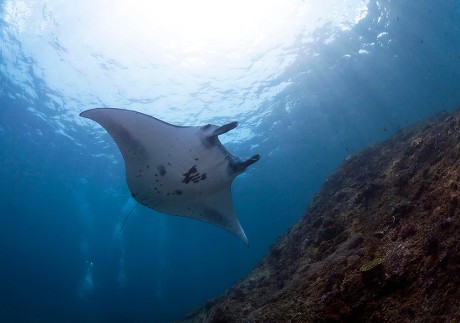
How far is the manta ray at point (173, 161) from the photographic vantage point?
16.9 feet

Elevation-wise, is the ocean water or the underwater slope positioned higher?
the ocean water

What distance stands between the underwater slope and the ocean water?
1402 cm

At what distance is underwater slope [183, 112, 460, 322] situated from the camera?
2668mm

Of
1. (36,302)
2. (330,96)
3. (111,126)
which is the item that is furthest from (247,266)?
(111,126)

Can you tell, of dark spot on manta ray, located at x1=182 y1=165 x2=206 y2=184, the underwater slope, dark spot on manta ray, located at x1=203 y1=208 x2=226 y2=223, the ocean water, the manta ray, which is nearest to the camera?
the underwater slope

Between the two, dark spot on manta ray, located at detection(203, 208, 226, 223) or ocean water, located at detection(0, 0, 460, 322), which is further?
ocean water, located at detection(0, 0, 460, 322)

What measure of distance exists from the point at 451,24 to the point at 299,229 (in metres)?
25.8

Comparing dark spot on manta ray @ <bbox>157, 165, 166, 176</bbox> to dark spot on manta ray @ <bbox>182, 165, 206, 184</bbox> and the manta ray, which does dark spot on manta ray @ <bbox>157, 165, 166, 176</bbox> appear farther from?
dark spot on manta ray @ <bbox>182, 165, 206, 184</bbox>

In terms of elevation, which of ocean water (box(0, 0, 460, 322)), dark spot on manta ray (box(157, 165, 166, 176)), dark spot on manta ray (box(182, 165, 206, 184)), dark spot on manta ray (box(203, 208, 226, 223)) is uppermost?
ocean water (box(0, 0, 460, 322))

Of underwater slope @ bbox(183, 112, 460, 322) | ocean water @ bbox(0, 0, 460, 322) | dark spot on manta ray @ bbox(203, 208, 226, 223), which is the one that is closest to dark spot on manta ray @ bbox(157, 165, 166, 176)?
dark spot on manta ray @ bbox(203, 208, 226, 223)

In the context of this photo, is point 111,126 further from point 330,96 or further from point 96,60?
point 330,96

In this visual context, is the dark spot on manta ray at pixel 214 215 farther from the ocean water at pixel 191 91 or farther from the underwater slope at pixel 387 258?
the ocean water at pixel 191 91

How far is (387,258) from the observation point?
3203 mm

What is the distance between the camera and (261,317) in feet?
12.8
